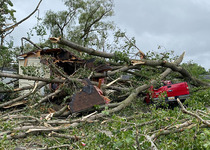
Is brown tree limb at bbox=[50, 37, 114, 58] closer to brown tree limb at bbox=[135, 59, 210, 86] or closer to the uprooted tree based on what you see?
the uprooted tree

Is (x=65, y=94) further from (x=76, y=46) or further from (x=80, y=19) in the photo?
(x=80, y=19)

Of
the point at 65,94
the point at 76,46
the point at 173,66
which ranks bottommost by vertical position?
the point at 65,94

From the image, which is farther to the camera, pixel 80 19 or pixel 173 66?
pixel 80 19

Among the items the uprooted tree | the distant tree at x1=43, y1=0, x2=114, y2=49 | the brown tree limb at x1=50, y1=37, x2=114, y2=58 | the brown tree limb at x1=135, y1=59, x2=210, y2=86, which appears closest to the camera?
the uprooted tree

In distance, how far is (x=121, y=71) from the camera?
925cm

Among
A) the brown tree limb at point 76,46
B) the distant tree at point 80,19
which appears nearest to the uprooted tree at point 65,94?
the brown tree limb at point 76,46

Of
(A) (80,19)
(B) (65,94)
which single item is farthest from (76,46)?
(A) (80,19)

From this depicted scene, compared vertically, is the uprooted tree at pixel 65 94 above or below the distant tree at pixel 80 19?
below

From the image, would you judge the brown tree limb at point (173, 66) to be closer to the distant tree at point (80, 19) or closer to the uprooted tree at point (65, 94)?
the uprooted tree at point (65, 94)

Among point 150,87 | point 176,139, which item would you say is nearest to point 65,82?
point 150,87

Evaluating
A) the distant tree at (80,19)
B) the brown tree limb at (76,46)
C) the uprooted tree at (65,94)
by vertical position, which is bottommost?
the uprooted tree at (65,94)

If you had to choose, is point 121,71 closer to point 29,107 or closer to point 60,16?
point 29,107

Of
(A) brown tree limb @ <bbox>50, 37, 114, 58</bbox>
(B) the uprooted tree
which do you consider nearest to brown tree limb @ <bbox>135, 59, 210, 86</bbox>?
(B) the uprooted tree

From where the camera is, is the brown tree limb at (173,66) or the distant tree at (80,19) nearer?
the brown tree limb at (173,66)
